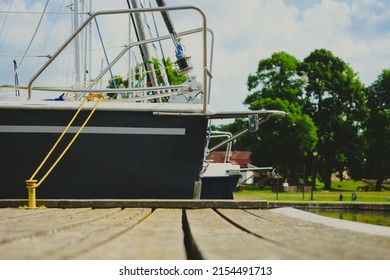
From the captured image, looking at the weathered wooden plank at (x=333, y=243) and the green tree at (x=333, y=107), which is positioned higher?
the green tree at (x=333, y=107)

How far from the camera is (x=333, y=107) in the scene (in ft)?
146

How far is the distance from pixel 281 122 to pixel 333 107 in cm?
651

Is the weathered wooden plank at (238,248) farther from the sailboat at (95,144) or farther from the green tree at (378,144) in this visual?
the green tree at (378,144)

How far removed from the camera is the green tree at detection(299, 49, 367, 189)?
143 feet

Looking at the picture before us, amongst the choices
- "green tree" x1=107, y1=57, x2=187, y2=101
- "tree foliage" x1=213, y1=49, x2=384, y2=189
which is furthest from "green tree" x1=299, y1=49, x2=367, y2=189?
"green tree" x1=107, y1=57, x2=187, y2=101

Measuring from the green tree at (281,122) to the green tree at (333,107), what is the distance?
1424mm

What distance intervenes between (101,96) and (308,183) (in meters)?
44.1

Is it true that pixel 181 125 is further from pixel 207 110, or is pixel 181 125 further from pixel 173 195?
pixel 173 195

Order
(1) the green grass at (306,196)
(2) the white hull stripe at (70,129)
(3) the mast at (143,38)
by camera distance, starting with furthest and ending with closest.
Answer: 1. (1) the green grass at (306,196)
2. (3) the mast at (143,38)
3. (2) the white hull stripe at (70,129)

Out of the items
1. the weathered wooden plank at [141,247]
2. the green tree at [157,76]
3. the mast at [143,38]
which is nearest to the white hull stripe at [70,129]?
the green tree at [157,76]

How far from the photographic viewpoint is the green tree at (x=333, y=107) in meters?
43.6

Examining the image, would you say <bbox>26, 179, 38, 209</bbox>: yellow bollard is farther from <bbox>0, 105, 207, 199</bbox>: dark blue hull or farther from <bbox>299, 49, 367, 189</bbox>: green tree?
<bbox>299, 49, 367, 189</bbox>: green tree
